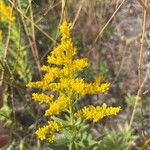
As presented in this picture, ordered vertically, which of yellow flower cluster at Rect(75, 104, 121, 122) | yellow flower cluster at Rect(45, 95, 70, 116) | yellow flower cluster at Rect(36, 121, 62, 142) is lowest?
yellow flower cluster at Rect(36, 121, 62, 142)

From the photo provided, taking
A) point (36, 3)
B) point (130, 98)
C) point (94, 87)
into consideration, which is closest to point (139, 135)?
point (130, 98)

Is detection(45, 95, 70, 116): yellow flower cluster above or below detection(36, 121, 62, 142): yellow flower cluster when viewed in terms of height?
above

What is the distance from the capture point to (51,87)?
1.23 metres

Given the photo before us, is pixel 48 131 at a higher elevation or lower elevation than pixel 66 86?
lower

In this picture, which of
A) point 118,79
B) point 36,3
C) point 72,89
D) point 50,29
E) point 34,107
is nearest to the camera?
point 72,89

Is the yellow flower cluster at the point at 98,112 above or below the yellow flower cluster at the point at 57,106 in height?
below

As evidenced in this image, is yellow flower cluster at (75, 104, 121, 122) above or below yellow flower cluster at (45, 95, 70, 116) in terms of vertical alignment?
below

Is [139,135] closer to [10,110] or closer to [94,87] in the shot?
[10,110]

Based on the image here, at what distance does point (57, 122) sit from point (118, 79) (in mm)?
1401

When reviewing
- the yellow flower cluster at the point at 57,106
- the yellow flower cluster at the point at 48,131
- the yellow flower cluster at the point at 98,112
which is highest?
the yellow flower cluster at the point at 57,106

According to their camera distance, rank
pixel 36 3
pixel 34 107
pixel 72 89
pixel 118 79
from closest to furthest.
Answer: pixel 72 89 → pixel 36 3 → pixel 34 107 → pixel 118 79

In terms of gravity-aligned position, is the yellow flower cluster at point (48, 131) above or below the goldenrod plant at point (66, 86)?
below

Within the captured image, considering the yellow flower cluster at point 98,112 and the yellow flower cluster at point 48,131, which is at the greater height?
the yellow flower cluster at point 98,112

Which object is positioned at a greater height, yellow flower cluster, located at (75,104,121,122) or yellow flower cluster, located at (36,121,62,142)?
yellow flower cluster, located at (75,104,121,122)
